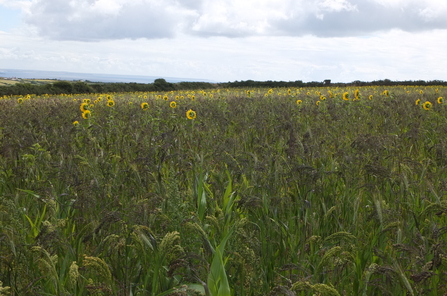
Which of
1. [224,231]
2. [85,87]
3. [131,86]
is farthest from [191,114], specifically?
[131,86]

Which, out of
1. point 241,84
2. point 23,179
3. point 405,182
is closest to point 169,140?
point 23,179

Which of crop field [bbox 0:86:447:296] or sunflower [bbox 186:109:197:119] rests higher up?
sunflower [bbox 186:109:197:119]

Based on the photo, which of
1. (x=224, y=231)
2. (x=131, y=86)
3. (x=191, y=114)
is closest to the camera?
(x=224, y=231)

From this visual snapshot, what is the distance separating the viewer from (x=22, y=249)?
6.11ft

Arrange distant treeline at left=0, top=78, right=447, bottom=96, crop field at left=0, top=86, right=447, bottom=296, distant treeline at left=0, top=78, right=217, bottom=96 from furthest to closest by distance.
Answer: distant treeline at left=0, top=78, right=447, bottom=96
distant treeline at left=0, top=78, right=217, bottom=96
crop field at left=0, top=86, right=447, bottom=296

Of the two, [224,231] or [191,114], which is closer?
[224,231]

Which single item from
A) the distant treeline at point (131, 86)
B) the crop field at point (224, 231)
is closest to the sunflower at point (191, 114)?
the crop field at point (224, 231)

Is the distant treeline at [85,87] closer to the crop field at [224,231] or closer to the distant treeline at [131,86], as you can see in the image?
the distant treeline at [131,86]

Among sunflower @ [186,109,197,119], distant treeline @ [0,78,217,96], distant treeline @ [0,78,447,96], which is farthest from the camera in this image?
distant treeline @ [0,78,447,96]

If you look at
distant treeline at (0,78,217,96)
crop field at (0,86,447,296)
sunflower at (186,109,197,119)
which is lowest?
crop field at (0,86,447,296)

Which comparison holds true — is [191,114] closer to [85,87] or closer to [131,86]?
[85,87]

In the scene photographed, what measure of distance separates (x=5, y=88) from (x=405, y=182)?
23902mm

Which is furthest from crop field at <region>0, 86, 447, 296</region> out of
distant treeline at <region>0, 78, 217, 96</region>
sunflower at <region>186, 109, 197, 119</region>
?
distant treeline at <region>0, 78, 217, 96</region>

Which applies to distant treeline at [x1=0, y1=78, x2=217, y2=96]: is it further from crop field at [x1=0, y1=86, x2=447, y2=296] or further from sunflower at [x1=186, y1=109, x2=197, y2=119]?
crop field at [x1=0, y1=86, x2=447, y2=296]
